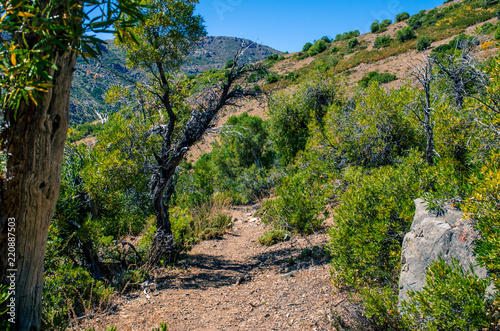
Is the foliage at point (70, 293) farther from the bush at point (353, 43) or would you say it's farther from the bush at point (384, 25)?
the bush at point (384, 25)

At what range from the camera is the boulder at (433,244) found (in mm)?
2311

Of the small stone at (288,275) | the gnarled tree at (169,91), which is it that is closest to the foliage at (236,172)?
the gnarled tree at (169,91)

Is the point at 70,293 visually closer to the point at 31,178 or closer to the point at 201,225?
the point at 31,178

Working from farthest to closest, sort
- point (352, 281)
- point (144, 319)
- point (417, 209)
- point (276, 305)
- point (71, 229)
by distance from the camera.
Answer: point (71, 229), point (276, 305), point (144, 319), point (352, 281), point (417, 209)

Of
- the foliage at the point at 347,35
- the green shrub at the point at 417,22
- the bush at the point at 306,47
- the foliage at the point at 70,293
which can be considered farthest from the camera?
the bush at the point at 306,47

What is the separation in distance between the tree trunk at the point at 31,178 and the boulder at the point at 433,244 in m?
2.88

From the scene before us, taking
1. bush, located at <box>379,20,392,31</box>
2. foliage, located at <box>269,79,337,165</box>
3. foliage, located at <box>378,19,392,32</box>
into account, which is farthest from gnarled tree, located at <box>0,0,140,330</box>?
bush, located at <box>379,20,392,31</box>

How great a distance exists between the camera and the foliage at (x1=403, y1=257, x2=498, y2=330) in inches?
76.7

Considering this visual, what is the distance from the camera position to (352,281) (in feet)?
11.2

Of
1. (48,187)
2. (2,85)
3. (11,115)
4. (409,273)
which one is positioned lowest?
(409,273)

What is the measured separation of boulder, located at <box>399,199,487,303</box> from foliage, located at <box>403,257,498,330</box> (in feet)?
0.49

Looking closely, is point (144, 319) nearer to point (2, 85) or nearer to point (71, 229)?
point (71, 229)

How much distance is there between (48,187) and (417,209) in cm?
322

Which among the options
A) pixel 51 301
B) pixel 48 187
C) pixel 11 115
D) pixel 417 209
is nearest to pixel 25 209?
pixel 48 187
